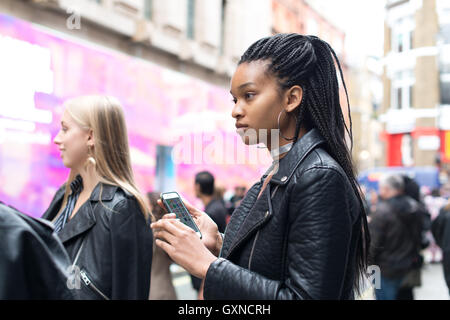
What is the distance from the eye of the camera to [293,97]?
1.31m

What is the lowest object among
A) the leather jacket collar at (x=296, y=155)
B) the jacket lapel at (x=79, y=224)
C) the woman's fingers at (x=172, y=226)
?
the jacket lapel at (x=79, y=224)

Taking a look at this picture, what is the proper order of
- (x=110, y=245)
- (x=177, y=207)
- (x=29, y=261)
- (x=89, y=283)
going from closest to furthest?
(x=29, y=261)
(x=177, y=207)
(x=89, y=283)
(x=110, y=245)

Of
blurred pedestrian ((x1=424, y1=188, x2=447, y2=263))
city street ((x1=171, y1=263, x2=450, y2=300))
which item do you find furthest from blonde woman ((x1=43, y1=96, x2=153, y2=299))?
blurred pedestrian ((x1=424, y1=188, x2=447, y2=263))

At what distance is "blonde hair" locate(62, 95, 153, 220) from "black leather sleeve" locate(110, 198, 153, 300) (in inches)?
3.9

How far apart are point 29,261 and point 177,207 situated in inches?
26.1

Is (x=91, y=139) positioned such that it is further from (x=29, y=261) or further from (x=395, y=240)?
(x=395, y=240)

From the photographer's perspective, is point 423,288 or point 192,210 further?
point 423,288

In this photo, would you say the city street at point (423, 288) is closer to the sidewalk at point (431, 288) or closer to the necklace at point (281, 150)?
the sidewalk at point (431, 288)

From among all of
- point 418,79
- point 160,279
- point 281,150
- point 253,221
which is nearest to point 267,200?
point 253,221

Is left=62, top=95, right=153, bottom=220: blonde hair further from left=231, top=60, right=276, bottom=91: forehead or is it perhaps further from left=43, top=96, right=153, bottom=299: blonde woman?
left=231, top=60, right=276, bottom=91: forehead

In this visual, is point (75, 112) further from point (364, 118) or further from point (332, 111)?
point (364, 118)

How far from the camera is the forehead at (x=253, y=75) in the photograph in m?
1.30

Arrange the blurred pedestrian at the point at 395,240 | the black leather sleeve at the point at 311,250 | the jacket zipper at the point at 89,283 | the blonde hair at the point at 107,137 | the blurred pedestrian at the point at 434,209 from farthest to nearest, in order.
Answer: the blurred pedestrian at the point at 434,209 → the blurred pedestrian at the point at 395,240 → the blonde hair at the point at 107,137 → the jacket zipper at the point at 89,283 → the black leather sleeve at the point at 311,250

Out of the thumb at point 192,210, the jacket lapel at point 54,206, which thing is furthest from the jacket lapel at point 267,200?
the jacket lapel at point 54,206
